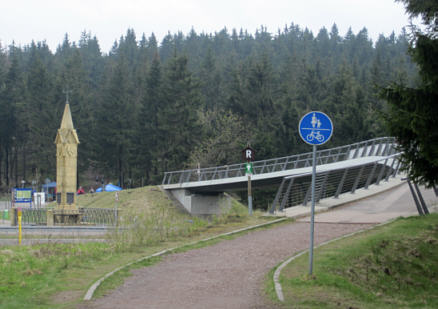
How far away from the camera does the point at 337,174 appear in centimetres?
2448

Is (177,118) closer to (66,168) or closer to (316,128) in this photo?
(66,168)

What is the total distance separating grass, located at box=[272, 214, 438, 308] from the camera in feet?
28.8

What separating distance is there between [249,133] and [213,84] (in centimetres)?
3171

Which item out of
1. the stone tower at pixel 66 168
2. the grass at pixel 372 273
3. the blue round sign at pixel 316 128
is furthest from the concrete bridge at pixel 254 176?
the blue round sign at pixel 316 128

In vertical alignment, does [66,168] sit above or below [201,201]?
above

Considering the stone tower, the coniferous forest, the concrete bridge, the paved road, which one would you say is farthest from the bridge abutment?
the paved road

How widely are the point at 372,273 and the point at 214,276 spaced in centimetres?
294

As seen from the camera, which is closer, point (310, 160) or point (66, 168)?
point (66, 168)

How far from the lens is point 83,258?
1284cm

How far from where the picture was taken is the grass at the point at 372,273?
28.8 ft

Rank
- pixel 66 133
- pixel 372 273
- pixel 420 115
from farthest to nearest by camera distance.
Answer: pixel 66 133
pixel 420 115
pixel 372 273

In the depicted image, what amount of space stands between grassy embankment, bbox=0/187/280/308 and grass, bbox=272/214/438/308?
127 inches

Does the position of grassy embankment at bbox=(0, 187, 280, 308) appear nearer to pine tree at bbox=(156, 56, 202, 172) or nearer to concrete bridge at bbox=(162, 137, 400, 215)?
concrete bridge at bbox=(162, 137, 400, 215)

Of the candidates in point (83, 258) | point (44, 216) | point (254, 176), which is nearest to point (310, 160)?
point (254, 176)
